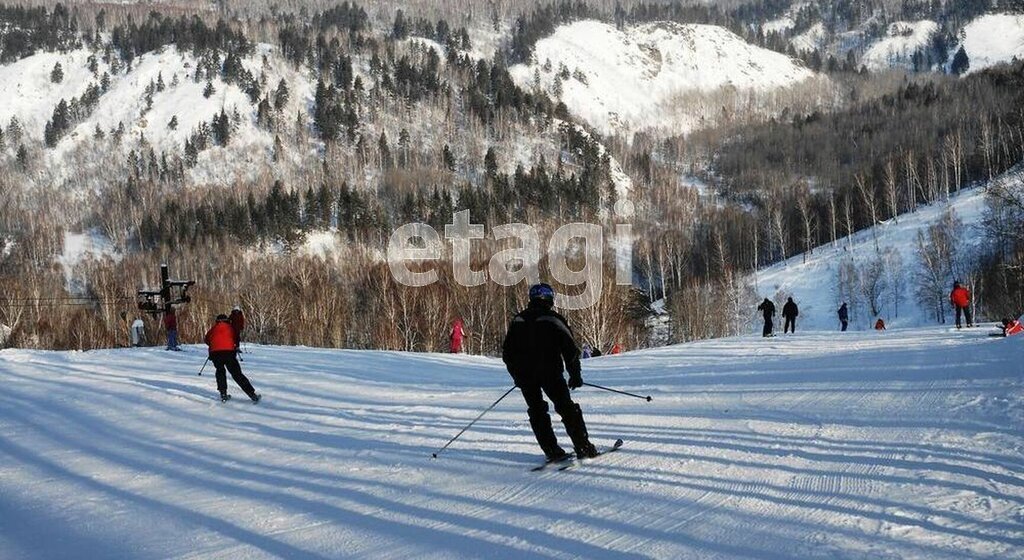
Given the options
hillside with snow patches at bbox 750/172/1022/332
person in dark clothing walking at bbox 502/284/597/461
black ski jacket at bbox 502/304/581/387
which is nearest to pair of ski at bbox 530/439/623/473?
person in dark clothing walking at bbox 502/284/597/461

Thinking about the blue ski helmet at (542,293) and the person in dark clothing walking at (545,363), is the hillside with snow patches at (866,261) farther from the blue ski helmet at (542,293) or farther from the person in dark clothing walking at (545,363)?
the blue ski helmet at (542,293)

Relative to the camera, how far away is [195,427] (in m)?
11.0

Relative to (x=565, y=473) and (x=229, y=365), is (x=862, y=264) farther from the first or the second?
(x=565, y=473)

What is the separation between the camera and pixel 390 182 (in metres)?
129

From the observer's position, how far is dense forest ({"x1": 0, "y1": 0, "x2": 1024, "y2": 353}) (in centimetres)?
5972

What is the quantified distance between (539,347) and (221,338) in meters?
8.31

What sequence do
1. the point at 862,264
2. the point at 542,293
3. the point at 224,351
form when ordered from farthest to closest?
the point at 862,264, the point at 224,351, the point at 542,293

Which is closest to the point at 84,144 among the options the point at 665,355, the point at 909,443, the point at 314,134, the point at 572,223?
the point at 314,134

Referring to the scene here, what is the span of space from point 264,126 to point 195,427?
465 ft

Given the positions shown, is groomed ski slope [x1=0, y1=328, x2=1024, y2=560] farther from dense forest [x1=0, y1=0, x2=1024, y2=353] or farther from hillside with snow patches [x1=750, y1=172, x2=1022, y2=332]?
hillside with snow patches [x1=750, y1=172, x2=1022, y2=332]

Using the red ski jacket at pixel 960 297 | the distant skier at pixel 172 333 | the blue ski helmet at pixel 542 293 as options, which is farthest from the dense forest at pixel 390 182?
the blue ski helmet at pixel 542 293

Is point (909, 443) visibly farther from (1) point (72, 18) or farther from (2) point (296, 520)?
(1) point (72, 18)

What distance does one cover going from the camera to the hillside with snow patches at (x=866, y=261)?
64.7 meters

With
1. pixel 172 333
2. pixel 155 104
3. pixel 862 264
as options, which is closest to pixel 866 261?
pixel 862 264
